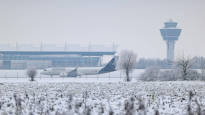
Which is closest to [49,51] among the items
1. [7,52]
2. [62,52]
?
[62,52]

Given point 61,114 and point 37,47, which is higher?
point 37,47

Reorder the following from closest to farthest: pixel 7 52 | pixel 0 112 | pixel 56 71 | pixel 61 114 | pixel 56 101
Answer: pixel 61 114, pixel 0 112, pixel 56 101, pixel 56 71, pixel 7 52

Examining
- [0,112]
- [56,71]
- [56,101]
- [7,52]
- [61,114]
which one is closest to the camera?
[61,114]

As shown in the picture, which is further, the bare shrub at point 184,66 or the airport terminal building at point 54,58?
the airport terminal building at point 54,58

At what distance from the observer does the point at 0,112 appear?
18.9 meters

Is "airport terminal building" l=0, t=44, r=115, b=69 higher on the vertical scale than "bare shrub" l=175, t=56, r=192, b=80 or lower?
higher

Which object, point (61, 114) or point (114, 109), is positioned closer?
point (61, 114)

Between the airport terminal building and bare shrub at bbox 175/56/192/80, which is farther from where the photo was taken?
the airport terminal building

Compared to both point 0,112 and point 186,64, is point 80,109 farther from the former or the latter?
point 186,64

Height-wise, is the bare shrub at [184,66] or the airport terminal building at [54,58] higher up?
the airport terminal building at [54,58]

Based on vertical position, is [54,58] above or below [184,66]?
above

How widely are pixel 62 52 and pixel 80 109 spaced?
148960mm

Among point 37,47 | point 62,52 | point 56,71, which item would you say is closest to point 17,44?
point 37,47

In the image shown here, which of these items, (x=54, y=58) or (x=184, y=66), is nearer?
(x=184, y=66)
